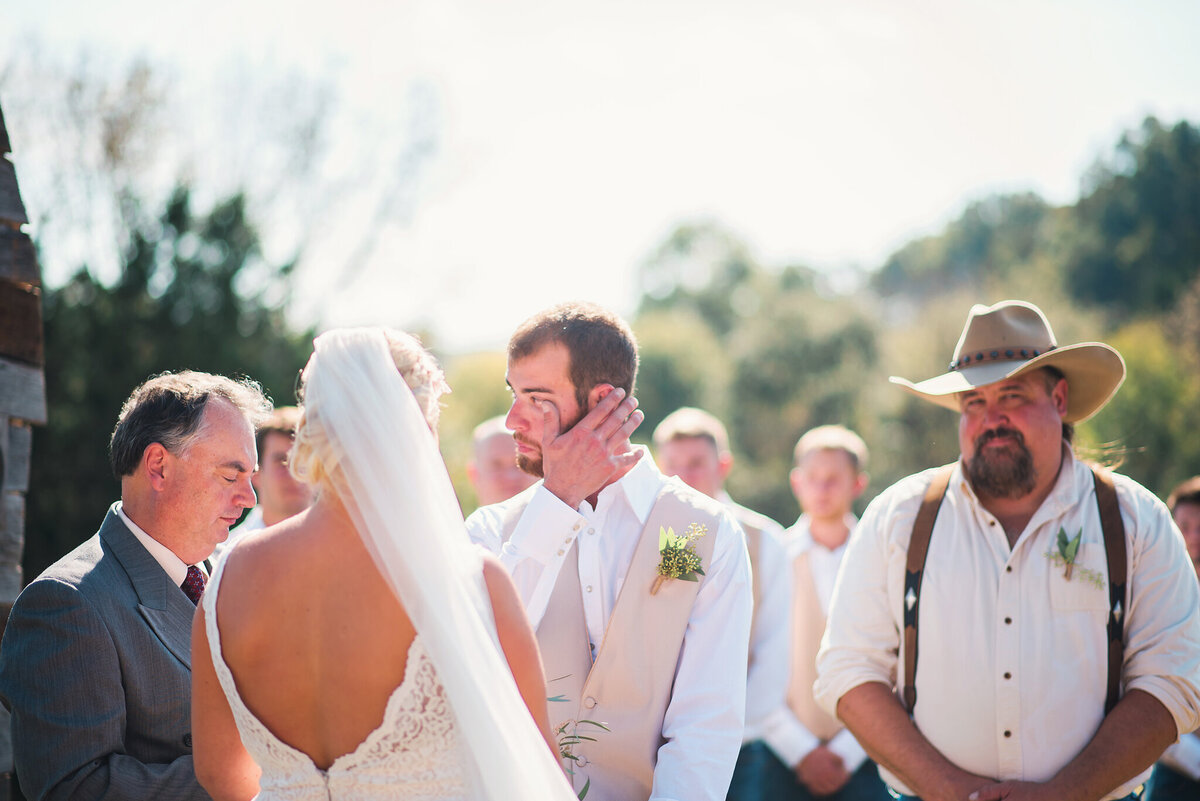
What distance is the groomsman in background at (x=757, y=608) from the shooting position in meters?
5.46

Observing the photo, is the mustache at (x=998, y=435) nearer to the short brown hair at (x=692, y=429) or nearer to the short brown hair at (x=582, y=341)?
the short brown hair at (x=582, y=341)

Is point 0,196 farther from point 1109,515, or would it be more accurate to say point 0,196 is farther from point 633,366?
point 1109,515

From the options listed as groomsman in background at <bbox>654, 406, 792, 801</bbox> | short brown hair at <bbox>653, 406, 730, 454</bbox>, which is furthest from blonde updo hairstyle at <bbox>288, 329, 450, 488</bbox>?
short brown hair at <bbox>653, 406, 730, 454</bbox>

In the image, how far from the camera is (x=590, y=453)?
9.16 feet

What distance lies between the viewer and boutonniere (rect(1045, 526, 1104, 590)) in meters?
3.38

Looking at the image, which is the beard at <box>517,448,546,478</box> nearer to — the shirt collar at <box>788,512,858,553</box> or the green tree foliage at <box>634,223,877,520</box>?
the shirt collar at <box>788,512,858,553</box>

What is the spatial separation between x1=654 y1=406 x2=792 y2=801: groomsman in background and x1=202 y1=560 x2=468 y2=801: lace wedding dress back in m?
3.29

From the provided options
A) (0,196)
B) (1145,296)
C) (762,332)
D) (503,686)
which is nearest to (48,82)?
(0,196)

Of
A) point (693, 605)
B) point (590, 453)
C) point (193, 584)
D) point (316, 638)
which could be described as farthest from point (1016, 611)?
point (193, 584)

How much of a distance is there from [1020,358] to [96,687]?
365 cm

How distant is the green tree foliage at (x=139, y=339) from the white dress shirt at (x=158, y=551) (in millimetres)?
7788

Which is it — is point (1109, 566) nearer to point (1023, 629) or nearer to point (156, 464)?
point (1023, 629)

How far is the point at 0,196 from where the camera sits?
3594 millimetres

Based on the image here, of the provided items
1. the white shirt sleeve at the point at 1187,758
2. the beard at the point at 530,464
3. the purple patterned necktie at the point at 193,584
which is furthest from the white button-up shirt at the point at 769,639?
the purple patterned necktie at the point at 193,584
